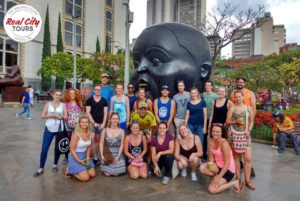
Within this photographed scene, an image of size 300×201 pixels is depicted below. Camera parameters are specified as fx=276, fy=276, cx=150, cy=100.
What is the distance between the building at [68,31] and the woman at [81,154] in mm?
25099

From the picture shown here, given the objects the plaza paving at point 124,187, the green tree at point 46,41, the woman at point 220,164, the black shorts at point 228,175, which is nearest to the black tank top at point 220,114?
the woman at point 220,164

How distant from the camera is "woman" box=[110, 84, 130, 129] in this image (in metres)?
5.19

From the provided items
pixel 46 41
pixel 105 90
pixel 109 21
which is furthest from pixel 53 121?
pixel 109 21

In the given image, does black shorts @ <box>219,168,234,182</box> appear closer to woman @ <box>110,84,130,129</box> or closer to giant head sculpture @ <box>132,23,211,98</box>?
woman @ <box>110,84,130,129</box>

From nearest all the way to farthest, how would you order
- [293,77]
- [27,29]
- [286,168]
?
[286,168] < [27,29] < [293,77]

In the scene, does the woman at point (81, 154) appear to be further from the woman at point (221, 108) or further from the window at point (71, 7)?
the window at point (71, 7)

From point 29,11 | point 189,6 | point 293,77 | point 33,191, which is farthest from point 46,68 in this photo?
point 33,191

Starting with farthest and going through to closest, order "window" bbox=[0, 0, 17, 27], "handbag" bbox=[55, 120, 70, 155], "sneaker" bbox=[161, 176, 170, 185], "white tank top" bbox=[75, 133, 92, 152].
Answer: "window" bbox=[0, 0, 17, 27] → "handbag" bbox=[55, 120, 70, 155] → "white tank top" bbox=[75, 133, 92, 152] → "sneaker" bbox=[161, 176, 170, 185]

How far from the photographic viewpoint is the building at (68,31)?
31.4 metres

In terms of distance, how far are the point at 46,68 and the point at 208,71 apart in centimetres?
2596

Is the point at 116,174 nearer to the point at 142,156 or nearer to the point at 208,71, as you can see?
the point at 142,156

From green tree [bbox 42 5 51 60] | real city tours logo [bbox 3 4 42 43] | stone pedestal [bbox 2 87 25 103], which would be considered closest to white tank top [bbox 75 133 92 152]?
real city tours logo [bbox 3 4 42 43]

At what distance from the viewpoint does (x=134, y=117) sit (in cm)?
502

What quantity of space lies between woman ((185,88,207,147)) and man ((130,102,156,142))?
663 millimetres
